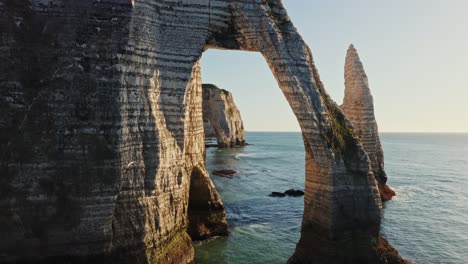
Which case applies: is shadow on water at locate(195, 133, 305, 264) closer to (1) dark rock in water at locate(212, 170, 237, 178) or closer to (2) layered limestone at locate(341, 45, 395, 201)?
(1) dark rock in water at locate(212, 170, 237, 178)

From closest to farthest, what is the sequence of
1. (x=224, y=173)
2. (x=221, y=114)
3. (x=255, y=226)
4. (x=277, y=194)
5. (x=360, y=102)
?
(x=255, y=226) < (x=360, y=102) < (x=277, y=194) < (x=224, y=173) < (x=221, y=114)

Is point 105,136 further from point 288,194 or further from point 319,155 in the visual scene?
point 288,194

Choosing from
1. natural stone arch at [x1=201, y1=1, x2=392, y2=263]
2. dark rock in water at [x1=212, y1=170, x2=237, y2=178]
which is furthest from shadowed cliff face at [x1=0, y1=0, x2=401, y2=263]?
dark rock in water at [x1=212, y1=170, x2=237, y2=178]

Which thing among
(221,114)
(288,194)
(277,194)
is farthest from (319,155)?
(221,114)

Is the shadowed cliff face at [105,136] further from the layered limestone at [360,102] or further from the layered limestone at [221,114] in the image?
the layered limestone at [221,114]

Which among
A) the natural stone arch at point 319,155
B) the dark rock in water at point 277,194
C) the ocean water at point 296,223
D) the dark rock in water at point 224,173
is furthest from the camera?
the dark rock in water at point 224,173

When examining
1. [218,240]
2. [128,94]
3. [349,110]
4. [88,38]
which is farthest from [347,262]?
[349,110]

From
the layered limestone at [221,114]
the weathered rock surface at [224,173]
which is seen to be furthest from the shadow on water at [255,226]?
the layered limestone at [221,114]
